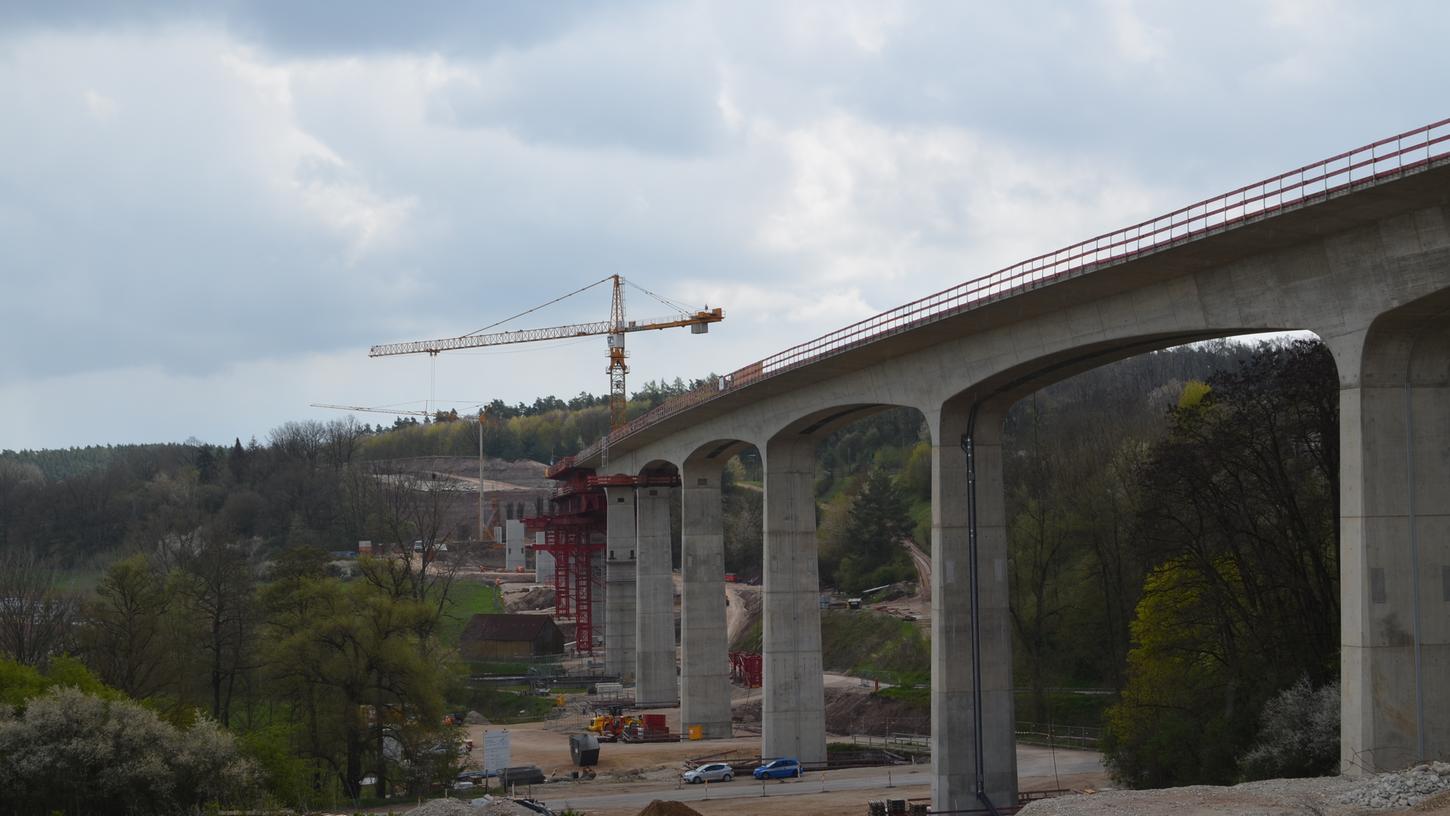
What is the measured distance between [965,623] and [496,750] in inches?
715

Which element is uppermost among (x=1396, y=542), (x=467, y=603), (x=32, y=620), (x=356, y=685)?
(x=1396, y=542)

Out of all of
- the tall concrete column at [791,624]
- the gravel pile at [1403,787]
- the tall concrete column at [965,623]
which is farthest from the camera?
the tall concrete column at [791,624]

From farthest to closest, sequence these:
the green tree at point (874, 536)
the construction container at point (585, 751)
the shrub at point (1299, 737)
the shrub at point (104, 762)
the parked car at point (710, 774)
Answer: the green tree at point (874, 536) < the construction container at point (585, 751) < the parked car at point (710, 774) < the shrub at point (1299, 737) < the shrub at point (104, 762)

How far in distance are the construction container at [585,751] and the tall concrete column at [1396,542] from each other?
36721 millimetres

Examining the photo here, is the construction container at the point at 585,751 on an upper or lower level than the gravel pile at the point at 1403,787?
lower

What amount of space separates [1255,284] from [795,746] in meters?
31.1

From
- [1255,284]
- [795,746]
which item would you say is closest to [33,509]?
[795,746]

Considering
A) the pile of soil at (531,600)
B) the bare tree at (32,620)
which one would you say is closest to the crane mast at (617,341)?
the pile of soil at (531,600)

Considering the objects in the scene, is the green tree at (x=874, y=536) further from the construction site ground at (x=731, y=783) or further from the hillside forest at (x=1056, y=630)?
the construction site ground at (x=731, y=783)

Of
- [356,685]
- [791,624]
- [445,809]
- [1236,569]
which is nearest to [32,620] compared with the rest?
[356,685]

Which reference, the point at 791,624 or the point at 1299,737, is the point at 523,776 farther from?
the point at 1299,737

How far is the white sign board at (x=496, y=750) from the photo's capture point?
46.9m

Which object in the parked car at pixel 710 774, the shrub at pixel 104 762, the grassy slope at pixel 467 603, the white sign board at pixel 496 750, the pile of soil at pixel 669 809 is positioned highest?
the shrub at pixel 104 762

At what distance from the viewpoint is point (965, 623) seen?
39656mm
